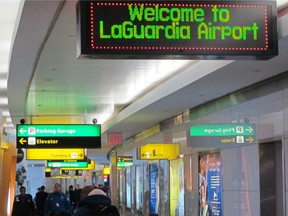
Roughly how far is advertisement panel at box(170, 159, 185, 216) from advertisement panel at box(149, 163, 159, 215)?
413 centimetres

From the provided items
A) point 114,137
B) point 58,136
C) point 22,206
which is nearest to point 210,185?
point 58,136

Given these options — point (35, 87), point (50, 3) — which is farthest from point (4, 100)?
point (50, 3)

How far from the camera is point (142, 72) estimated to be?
38.5 ft

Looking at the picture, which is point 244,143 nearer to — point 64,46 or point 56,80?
point 56,80

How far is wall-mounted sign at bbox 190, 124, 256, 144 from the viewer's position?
12.4 meters

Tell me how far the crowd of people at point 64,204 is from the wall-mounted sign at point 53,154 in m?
1.35

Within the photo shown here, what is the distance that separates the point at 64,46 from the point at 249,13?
388 cm

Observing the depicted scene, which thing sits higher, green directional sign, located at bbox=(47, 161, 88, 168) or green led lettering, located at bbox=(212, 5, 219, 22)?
green led lettering, located at bbox=(212, 5, 219, 22)

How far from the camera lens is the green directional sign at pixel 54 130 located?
15.4 meters

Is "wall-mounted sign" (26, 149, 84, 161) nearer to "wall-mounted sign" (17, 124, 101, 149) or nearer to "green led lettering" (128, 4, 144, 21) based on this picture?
"wall-mounted sign" (17, 124, 101, 149)

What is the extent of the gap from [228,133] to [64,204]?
20.7ft

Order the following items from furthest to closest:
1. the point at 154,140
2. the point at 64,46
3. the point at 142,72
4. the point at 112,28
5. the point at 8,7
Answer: the point at 154,140, the point at 142,72, the point at 64,46, the point at 8,7, the point at 112,28

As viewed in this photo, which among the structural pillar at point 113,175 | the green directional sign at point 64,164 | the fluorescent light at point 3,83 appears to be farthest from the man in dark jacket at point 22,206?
the structural pillar at point 113,175

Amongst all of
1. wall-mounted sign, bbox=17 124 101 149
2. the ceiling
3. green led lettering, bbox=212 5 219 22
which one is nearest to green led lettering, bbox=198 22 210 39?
green led lettering, bbox=212 5 219 22
